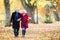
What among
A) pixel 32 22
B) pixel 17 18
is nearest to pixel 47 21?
pixel 32 22

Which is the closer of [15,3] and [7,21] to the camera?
[7,21]

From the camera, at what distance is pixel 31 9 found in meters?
38.2

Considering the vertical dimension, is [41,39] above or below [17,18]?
below

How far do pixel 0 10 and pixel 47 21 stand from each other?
579 inches

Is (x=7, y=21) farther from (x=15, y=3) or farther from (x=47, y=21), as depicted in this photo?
(x=15, y=3)

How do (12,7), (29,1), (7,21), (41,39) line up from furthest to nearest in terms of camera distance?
(12,7) < (29,1) < (7,21) < (41,39)

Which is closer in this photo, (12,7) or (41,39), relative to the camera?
(41,39)

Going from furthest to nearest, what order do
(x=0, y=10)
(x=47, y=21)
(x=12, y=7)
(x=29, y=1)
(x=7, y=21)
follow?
(x=0, y=10) → (x=12, y=7) → (x=47, y=21) → (x=29, y=1) → (x=7, y=21)

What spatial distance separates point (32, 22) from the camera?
127 feet

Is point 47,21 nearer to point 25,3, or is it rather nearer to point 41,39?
point 25,3

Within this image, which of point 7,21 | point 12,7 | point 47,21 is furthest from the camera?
point 12,7

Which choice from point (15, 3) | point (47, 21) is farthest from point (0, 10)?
point (47, 21)

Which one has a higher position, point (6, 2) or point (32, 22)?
point (6, 2)

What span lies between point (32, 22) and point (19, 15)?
2094 centimetres
